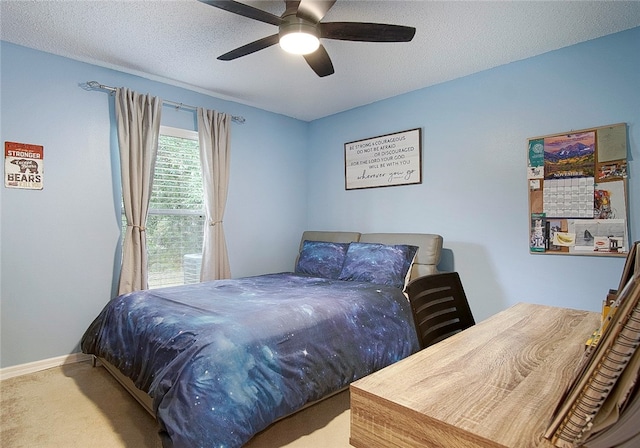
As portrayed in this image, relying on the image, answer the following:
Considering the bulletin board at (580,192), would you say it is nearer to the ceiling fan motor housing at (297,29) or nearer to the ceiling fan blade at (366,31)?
the ceiling fan blade at (366,31)

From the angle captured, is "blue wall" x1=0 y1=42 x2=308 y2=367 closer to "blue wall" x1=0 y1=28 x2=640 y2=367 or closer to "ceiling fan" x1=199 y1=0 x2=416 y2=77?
"blue wall" x1=0 y1=28 x2=640 y2=367

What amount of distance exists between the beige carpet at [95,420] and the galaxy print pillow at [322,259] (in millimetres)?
1327

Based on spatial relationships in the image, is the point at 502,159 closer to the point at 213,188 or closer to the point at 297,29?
the point at 297,29

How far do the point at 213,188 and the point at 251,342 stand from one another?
2230 millimetres

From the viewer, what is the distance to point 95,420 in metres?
2.06

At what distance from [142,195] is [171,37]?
1.35m

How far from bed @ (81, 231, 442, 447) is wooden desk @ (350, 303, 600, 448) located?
106cm

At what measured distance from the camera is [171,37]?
258 cm

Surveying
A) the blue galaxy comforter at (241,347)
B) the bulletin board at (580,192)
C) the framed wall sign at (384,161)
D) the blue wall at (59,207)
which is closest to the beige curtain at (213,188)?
the blue wall at (59,207)

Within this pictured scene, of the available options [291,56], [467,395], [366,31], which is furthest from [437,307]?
[291,56]

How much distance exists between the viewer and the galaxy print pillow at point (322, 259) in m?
3.54

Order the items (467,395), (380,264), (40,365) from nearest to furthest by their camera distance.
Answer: (467,395)
(40,365)
(380,264)

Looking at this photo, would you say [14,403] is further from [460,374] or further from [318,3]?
[318,3]

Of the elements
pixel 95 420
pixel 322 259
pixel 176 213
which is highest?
pixel 176 213
